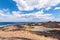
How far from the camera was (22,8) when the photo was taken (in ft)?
12.4

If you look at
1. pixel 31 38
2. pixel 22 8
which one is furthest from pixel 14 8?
pixel 31 38

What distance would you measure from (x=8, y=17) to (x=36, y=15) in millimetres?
808

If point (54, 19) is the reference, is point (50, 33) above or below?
below

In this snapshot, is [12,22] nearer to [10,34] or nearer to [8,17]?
[8,17]

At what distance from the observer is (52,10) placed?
150 inches

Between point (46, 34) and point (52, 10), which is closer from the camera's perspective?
point (46, 34)

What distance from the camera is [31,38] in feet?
10.7

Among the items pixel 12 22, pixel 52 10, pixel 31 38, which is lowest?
pixel 31 38

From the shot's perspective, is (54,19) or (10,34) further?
(54,19)

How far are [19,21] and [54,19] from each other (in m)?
0.99

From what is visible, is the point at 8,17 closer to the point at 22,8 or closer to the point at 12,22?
the point at 12,22

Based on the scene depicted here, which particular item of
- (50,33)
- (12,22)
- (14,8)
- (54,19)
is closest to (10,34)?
(12,22)

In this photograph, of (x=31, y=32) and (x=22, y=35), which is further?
(x=31, y=32)

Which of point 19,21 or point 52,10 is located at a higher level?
point 52,10
